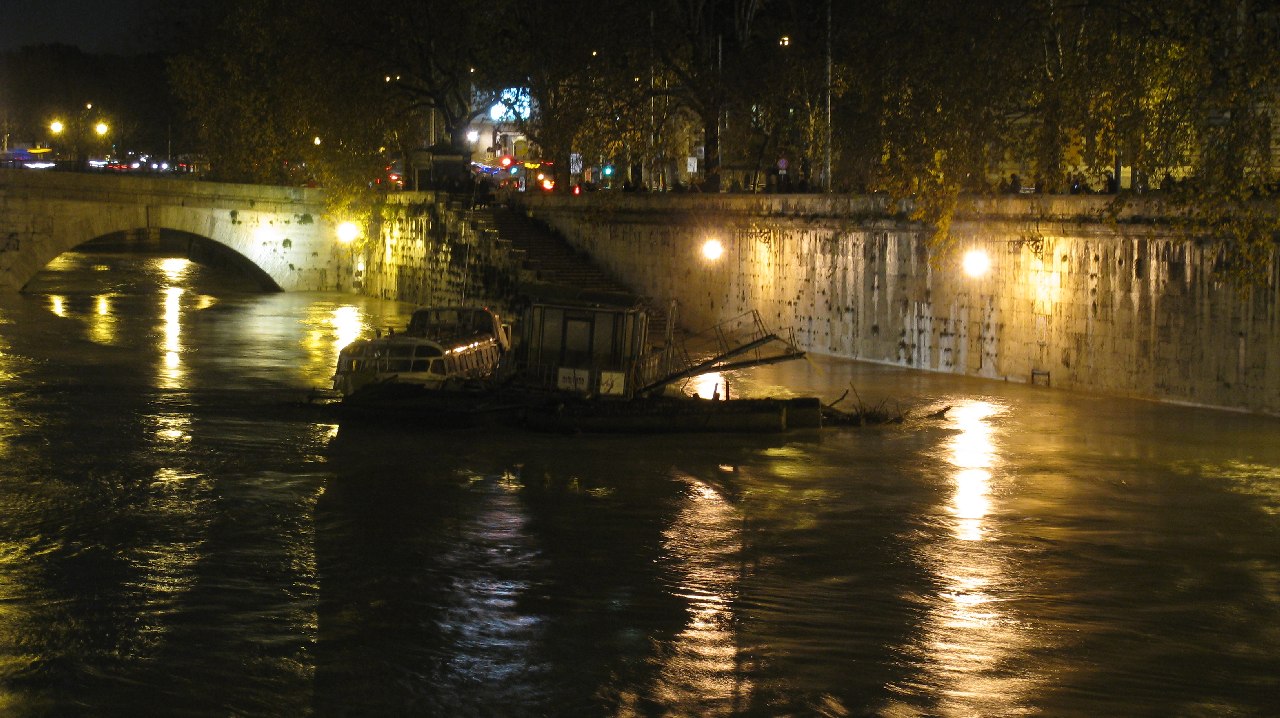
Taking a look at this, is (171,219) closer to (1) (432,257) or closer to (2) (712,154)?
(1) (432,257)

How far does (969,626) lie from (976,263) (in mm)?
15564

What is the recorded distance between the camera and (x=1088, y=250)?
24.8 meters

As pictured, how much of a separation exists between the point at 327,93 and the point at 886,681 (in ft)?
122

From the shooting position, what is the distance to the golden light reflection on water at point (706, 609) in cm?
1105

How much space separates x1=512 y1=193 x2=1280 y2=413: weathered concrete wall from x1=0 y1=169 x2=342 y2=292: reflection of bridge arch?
1494 centimetres

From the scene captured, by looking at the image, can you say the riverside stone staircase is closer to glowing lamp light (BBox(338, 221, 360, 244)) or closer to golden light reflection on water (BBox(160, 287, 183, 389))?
glowing lamp light (BBox(338, 221, 360, 244))

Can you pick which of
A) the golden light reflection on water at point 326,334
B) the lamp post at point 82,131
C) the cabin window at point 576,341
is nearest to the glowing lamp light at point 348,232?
the golden light reflection on water at point 326,334

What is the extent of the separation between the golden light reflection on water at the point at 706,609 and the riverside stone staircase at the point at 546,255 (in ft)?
58.2

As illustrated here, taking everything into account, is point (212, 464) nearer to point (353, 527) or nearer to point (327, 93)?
point (353, 527)

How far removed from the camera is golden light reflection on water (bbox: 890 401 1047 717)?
10977 mm

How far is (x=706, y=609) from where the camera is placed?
43.0 ft

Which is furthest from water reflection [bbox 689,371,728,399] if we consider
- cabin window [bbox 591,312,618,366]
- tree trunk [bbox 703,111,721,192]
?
tree trunk [bbox 703,111,721,192]

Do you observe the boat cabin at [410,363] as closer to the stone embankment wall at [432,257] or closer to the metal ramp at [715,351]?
the metal ramp at [715,351]

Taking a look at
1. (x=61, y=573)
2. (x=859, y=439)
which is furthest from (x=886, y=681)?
(x=859, y=439)
